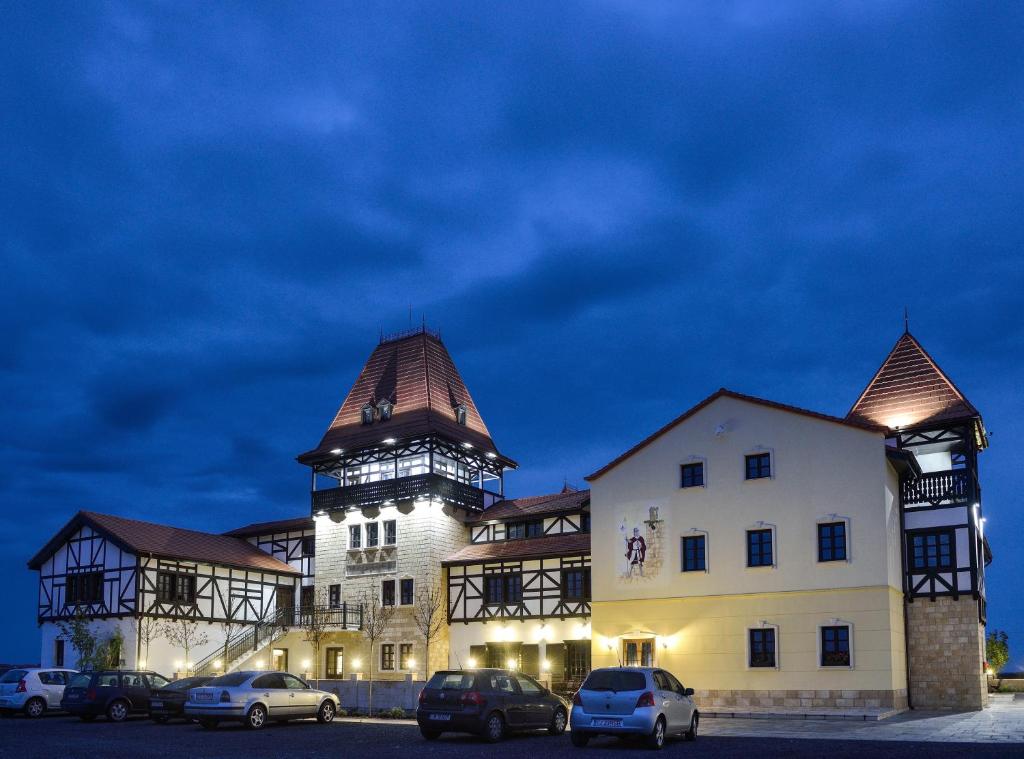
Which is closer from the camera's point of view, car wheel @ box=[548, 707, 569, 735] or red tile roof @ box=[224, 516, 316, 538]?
car wheel @ box=[548, 707, 569, 735]

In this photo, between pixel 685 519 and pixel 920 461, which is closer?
pixel 685 519

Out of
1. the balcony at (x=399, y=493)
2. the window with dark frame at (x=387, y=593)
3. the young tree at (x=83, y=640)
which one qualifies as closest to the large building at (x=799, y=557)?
the balcony at (x=399, y=493)

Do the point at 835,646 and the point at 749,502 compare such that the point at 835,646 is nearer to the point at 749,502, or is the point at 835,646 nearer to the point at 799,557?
the point at 799,557

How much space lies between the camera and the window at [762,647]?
3002 centimetres

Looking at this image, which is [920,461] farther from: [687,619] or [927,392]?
[687,619]

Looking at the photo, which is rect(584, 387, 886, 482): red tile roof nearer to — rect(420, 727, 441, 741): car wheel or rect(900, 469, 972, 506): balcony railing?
rect(900, 469, 972, 506): balcony railing

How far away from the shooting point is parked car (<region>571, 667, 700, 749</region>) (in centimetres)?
1911

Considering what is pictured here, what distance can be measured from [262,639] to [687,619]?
19821 millimetres

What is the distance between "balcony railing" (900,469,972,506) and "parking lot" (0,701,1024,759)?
6.77 meters

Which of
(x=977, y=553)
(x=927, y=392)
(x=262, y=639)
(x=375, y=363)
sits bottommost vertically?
(x=262, y=639)

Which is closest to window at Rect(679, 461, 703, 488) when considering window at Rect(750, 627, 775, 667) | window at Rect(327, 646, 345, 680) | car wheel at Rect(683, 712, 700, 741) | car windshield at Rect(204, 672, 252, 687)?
window at Rect(750, 627, 775, 667)

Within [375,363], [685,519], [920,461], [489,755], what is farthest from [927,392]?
[375,363]

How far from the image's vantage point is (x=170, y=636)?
4078 cm

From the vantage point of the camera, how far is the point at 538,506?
42.8 metres
